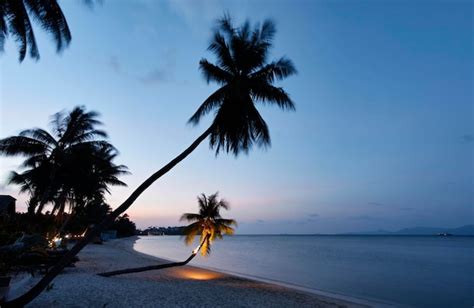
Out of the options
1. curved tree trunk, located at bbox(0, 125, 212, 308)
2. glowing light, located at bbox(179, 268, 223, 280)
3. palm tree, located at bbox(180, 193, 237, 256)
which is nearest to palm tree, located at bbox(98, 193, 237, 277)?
palm tree, located at bbox(180, 193, 237, 256)

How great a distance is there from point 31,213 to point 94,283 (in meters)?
13.7

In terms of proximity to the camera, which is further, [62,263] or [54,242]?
[54,242]

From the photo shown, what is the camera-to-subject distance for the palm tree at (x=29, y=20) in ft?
29.5

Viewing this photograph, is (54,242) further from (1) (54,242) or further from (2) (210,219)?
(2) (210,219)

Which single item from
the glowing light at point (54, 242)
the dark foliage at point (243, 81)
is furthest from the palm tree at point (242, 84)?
the glowing light at point (54, 242)

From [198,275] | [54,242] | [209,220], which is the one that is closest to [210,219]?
[209,220]

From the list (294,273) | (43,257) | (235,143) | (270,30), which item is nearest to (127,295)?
(43,257)

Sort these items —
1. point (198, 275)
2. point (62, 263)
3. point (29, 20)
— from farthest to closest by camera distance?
point (198, 275)
point (29, 20)
point (62, 263)

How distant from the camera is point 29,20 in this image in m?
9.46

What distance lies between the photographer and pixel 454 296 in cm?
1881

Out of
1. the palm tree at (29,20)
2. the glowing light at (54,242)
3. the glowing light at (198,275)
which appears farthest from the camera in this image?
the glowing light at (54,242)

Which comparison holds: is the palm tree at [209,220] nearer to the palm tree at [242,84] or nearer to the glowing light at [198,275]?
the glowing light at [198,275]

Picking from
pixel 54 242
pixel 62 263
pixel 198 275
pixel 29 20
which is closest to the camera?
pixel 62 263

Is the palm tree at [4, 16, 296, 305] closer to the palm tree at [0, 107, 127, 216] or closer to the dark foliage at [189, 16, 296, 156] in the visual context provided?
the dark foliage at [189, 16, 296, 156]
